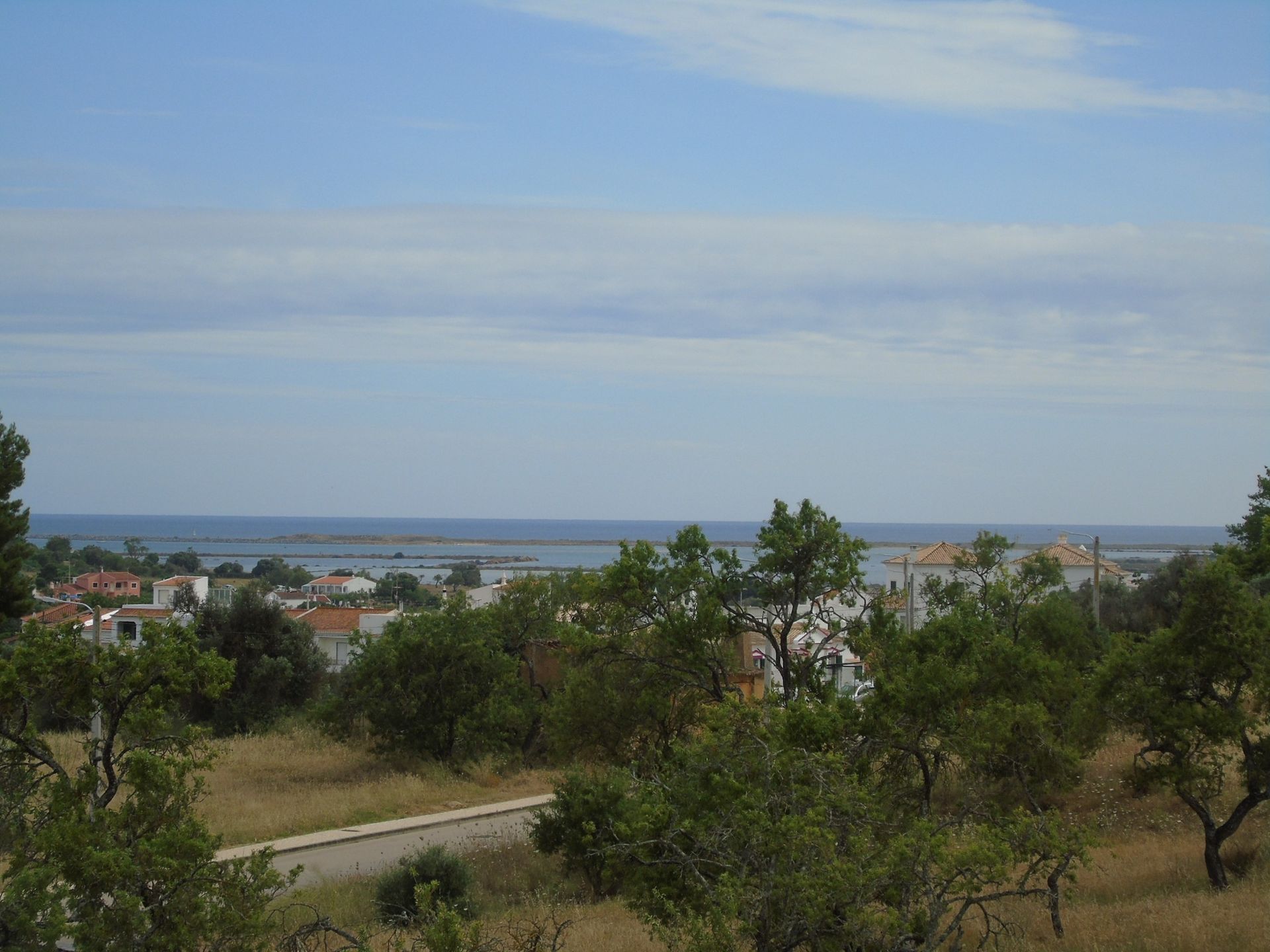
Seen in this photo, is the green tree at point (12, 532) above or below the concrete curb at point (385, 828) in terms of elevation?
above

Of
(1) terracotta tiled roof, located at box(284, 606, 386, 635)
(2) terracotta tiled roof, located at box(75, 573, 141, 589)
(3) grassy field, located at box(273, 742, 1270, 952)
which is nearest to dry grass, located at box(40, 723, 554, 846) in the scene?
(3) grassy field, located at box(273, 742, 1270, 952)

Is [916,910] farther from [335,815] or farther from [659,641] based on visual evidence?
[335,815]

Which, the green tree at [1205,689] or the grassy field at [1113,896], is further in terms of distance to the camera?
the green tree at [1205,689]

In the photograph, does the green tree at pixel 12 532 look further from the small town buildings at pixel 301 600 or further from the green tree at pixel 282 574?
the green tree at pixel 282 574

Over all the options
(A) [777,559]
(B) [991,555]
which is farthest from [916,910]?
(B) [991,555]

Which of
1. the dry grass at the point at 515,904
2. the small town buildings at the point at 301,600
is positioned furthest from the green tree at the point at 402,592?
the dry grass at the point at 515,904

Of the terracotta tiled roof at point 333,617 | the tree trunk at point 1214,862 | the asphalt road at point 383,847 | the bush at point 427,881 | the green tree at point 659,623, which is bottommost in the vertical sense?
the asphalt road at point 383,847

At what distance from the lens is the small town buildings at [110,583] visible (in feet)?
302

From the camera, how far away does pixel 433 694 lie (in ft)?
101

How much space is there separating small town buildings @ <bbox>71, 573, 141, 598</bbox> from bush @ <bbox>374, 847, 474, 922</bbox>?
261 feet

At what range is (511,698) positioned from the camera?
104ft

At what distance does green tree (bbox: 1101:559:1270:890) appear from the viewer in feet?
45.5

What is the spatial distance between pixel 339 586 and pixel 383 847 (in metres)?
82.1

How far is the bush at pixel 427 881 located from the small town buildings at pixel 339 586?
80.6 metres
